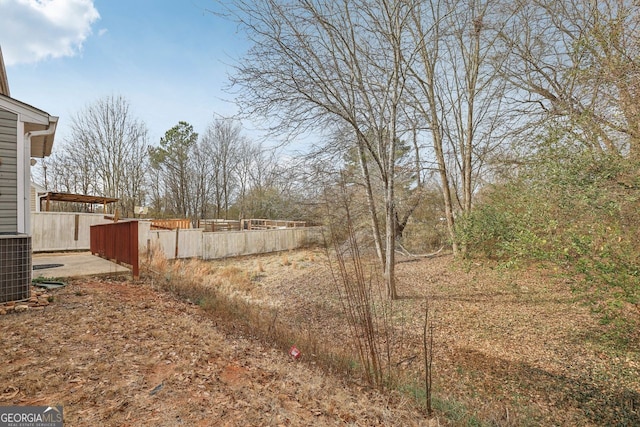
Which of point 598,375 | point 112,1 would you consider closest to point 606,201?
point 598,375

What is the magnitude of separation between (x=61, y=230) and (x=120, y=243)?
6.95 metres

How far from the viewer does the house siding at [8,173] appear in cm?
413

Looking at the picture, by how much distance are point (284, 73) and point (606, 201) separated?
5569mm

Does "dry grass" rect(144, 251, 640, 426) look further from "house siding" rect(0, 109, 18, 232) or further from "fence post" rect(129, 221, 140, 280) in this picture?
"house siding" rect(0, 109, 18, 232)

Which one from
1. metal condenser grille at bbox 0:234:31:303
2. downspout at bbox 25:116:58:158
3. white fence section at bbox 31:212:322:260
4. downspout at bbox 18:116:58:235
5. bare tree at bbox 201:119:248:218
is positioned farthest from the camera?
bare tree at bbox 201:119:248:218

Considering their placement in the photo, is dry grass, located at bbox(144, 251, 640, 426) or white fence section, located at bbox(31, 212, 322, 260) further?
A: white fence section, located at bbox(31, 212, 322, 260)

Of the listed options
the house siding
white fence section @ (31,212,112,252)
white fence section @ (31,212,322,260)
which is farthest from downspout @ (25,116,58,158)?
white fence section @ (31,212,112,252)

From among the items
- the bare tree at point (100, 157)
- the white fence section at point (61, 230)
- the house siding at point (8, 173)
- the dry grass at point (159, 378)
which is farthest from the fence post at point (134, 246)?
the bare tree at point (100, 157)

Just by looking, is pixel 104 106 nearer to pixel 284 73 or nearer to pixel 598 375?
pixel 284 73

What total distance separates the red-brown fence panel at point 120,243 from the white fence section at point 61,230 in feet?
7.70

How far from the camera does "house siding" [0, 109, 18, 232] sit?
163 inches

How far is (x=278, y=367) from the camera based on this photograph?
294 centimetres

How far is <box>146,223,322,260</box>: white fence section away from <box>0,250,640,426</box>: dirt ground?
652cm

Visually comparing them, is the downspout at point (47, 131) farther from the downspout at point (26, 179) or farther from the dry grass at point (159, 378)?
the dry grass at point (159, 378)
